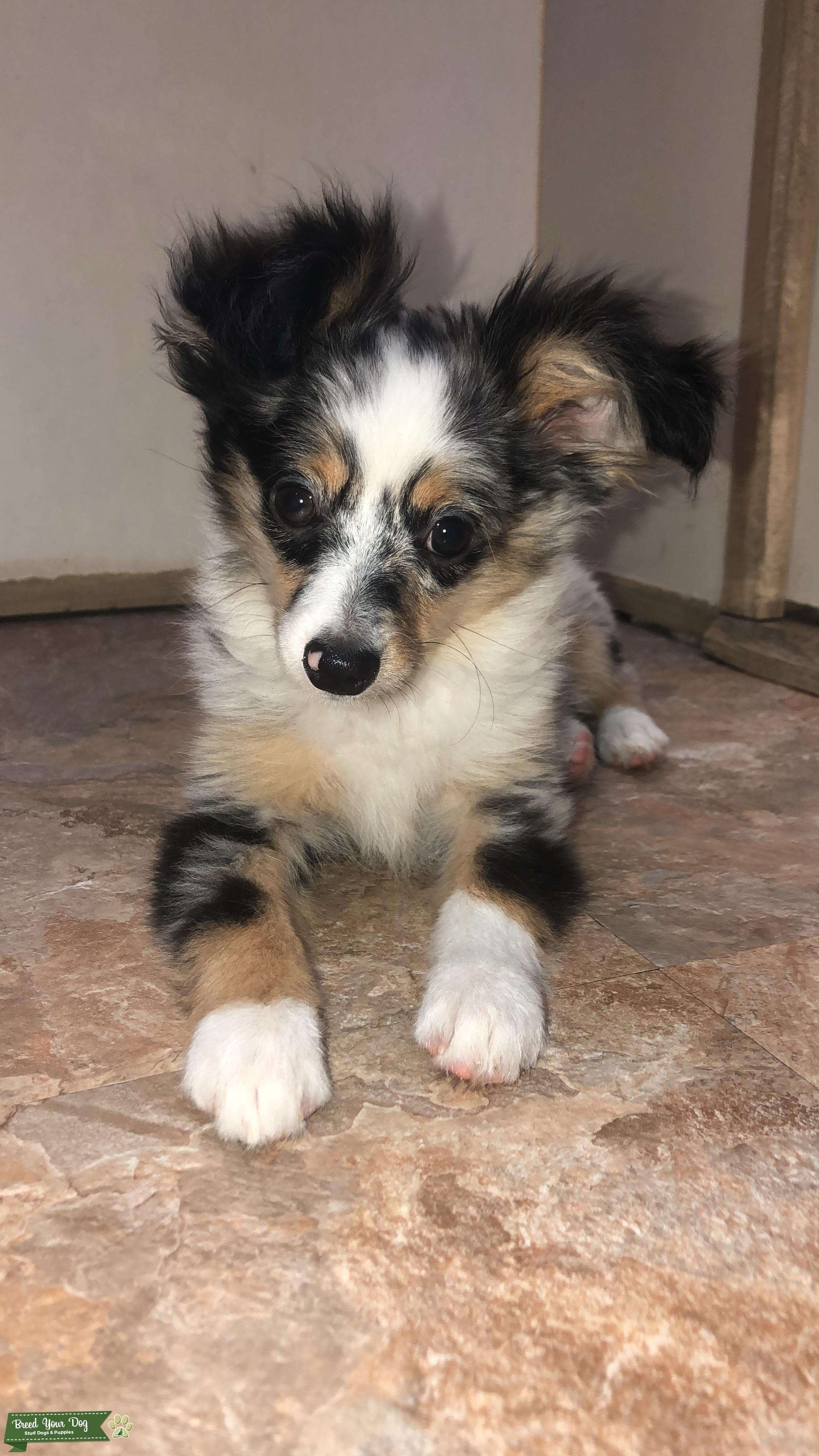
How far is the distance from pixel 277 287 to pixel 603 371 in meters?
0.66

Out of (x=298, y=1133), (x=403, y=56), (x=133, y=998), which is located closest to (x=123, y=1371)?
(x=298, y=1133)

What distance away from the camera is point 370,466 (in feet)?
6.72

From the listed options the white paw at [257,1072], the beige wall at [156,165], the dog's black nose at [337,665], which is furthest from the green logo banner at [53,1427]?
the beige wall at [156,165]

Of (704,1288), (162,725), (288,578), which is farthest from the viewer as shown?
(162,725)

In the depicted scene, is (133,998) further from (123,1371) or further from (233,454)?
(233,454)

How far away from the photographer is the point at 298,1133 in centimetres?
145

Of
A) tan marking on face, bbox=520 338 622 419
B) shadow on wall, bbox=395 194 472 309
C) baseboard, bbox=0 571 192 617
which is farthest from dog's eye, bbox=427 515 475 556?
shadow on wall, bbox=395 194 472 309

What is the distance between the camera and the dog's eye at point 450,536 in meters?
2.13

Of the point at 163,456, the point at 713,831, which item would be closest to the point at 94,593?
the point at 163,456

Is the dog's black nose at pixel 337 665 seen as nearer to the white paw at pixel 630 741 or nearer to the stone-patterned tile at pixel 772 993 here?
the stone-patterned tile at pixel 772 993

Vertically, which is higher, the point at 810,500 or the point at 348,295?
the point at 348,295

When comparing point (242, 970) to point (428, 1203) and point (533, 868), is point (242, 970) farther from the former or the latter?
point (533, 868)

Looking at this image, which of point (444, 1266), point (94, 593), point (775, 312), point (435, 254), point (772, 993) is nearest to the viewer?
point (444, 1266)

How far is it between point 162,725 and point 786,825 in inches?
71.0
